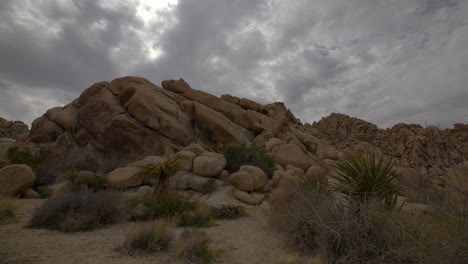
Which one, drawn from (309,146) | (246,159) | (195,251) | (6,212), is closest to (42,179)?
(6,212)

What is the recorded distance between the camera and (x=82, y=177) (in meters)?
11.3

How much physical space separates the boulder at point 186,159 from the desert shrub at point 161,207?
4695 mm

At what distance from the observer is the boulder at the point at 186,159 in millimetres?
12875

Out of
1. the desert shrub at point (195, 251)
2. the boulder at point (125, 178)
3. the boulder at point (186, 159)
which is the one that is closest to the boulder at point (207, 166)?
the boulder at point (186, 159)

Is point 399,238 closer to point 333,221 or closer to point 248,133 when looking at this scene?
point 333,221

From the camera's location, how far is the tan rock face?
9672mm

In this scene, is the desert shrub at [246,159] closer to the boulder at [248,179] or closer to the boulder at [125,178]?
the boulder at [248,179]

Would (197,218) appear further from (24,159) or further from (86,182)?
(24,159)

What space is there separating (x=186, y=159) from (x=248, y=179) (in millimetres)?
3780

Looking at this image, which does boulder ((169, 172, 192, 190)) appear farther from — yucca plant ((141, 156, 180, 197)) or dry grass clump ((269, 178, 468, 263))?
dry grass clump ((269, 178, 468, 263))

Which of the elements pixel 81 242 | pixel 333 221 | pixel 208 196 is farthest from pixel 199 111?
pixel 333 221

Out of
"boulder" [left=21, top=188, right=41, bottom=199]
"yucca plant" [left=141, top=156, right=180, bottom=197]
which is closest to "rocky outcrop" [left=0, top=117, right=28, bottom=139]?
"boulder" [left=21, top=188, right=41, bottom=199]

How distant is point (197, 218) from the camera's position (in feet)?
25.0

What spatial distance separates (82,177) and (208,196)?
19.9ft
